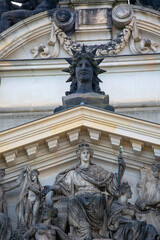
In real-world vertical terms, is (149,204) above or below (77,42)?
below

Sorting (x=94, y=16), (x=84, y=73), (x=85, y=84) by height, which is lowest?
(x=85, y=84)

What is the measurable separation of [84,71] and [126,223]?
3.40 metres

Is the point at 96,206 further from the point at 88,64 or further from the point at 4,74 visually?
the point at 4,74

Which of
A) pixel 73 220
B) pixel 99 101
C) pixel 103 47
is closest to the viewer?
pixel 73 220

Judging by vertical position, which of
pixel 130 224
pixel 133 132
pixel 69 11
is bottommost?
pixel 130 224

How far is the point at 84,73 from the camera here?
21891mm

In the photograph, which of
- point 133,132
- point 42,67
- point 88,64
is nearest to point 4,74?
point 42,67

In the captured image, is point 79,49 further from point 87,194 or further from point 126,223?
point 126,223

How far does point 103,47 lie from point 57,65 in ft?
3.44

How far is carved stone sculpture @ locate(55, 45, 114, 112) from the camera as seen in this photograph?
843 inches

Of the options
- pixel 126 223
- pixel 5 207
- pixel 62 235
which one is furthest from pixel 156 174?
pixel 5 207

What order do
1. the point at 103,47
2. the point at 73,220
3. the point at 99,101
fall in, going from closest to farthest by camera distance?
the point at 73,220 → the point at 99,101 → the point at 103,47

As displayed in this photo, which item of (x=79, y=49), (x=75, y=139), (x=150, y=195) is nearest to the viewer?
(x=150, y=195)

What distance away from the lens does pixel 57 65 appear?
80.8 ft
